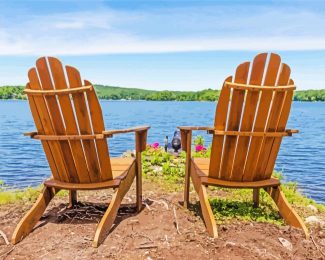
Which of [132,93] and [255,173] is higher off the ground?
[255,173]

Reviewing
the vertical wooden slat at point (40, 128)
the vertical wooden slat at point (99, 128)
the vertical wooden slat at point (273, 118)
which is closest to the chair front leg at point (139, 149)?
the vertical wooden slat at point (99, 128)

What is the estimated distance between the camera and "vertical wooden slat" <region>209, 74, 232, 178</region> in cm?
374

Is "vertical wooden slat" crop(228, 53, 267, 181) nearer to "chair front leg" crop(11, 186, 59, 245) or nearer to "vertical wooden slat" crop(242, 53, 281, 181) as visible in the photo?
"vertical wooden slat" crop(242, 53, 281, 181)

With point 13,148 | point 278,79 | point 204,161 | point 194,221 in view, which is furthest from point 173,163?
point 13,148

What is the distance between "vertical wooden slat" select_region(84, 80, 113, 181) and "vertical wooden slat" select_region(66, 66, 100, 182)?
1.9 inches

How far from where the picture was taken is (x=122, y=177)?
13.4 feet

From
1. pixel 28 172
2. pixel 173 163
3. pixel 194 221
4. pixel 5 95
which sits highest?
pixel 194 221

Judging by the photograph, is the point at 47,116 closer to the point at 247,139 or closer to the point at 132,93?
the point at 247,139

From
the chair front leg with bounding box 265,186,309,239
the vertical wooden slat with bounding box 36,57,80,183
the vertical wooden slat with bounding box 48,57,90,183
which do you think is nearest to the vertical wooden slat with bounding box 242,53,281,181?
the chair front leg with bounding box 265,186,309,239

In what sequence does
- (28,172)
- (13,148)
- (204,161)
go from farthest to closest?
(13,148) < (28,172) < (204,161)

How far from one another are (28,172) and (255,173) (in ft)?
27.3

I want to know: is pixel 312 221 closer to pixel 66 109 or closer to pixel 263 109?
pixel 263 109

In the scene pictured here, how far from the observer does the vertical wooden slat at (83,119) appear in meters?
3.65

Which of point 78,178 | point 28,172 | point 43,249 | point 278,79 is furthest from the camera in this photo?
point 28,172
